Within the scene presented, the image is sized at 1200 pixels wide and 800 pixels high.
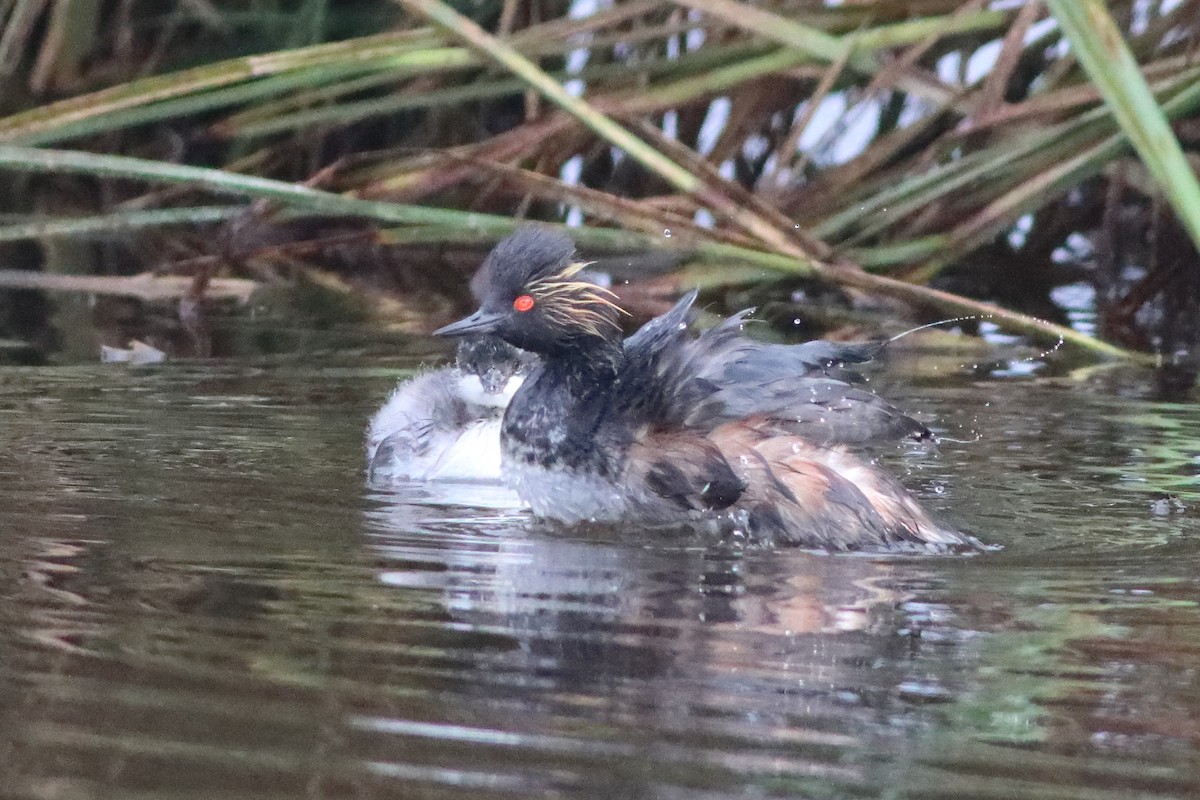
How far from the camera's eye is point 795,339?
7.28 meters

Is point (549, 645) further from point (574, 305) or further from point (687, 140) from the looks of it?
point (687, 140)

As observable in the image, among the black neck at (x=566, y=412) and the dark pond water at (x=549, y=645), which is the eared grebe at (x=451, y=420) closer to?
the dark pond water at (x=549, y=645)

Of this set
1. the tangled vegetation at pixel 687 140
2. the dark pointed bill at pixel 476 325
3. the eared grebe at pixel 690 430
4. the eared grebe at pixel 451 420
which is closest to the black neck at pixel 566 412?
the eared grebe at pixel 690 430

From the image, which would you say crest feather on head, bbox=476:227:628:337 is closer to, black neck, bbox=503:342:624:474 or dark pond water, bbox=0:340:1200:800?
black neck, bbox=503:342:624:474

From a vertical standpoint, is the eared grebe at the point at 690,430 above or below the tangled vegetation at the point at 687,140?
below

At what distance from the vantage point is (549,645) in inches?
120

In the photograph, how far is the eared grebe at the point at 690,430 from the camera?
4.14 m

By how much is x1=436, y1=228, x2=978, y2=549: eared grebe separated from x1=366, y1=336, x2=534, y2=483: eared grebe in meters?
0.46

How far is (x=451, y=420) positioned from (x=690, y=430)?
1.27 meters

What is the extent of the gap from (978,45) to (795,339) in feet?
5.16

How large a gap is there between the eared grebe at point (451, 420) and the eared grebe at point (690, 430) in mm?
458

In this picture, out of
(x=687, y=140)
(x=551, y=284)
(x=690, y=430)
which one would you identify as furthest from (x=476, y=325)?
(x=687, y=140)

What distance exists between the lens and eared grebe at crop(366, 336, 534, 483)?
16.5ft

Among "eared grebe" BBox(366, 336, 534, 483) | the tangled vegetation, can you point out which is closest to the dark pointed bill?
"eared grebe" BBox(366, 336, 534, 483)
